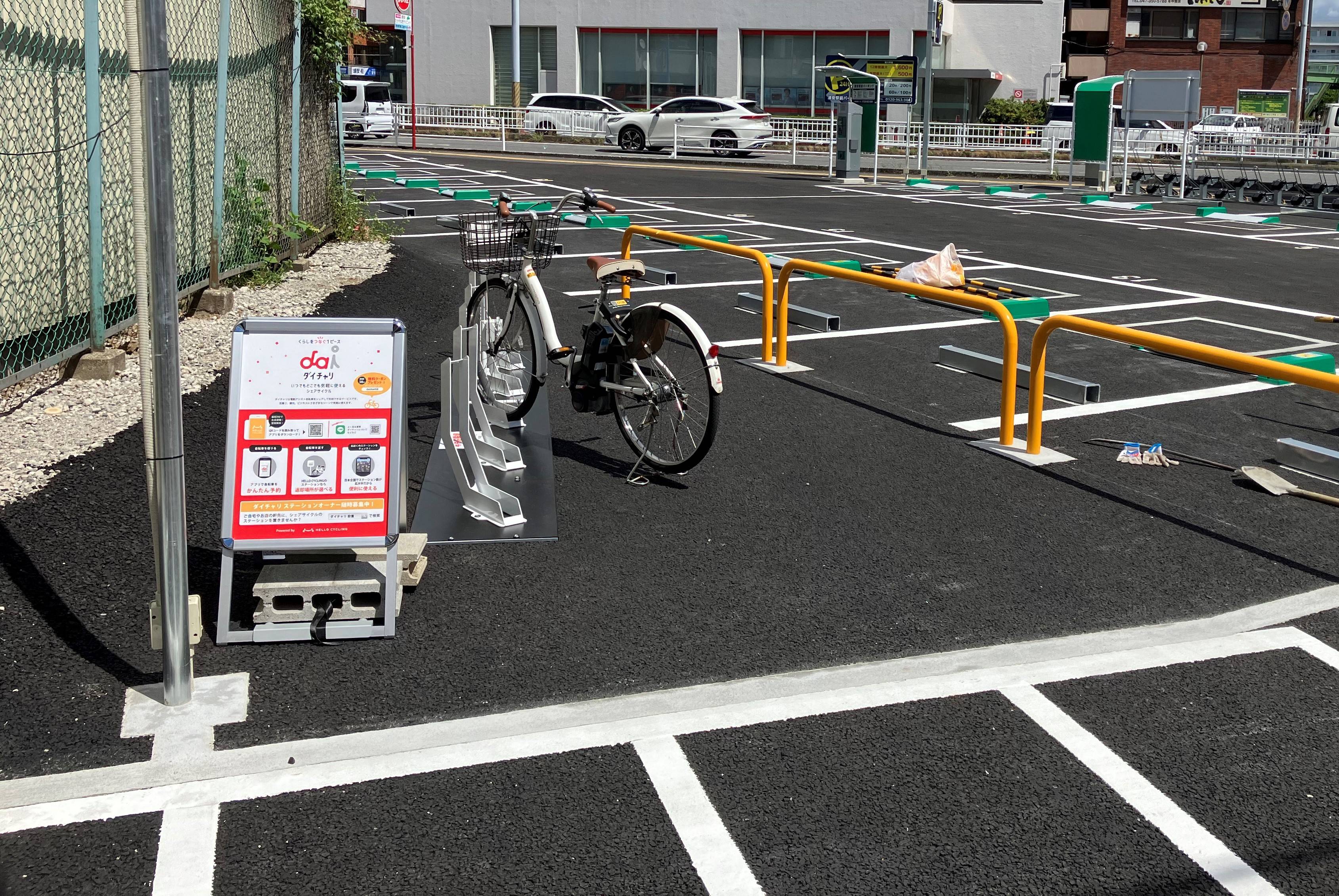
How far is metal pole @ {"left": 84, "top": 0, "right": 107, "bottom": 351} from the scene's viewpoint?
7.24 meters

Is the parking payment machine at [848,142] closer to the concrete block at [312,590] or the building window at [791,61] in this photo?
the building window at [791,61]

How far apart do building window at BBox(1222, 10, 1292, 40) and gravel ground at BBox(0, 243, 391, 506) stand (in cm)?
6641

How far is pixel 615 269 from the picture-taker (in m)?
6.41

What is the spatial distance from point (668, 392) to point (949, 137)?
32833 millimetres

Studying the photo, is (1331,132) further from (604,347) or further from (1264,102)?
(604,347)

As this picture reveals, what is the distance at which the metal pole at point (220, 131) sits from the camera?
9656 mm

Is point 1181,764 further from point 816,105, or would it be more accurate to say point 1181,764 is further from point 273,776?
point 816,105

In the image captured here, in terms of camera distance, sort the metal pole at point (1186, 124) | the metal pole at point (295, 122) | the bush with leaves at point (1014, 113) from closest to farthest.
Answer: the metal pole at point (295, 122) → the metal pole at point (1186, 124) → the bush with leaves at point (1014, 113)

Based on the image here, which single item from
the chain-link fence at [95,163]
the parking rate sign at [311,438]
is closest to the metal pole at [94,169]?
the chain-link fence at [95,163]

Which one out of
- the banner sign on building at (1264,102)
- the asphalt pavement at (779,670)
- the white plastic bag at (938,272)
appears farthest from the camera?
the banner sign on building at (1264,102)

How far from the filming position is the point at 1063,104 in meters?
46.4

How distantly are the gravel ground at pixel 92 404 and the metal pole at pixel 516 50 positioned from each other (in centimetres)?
3645

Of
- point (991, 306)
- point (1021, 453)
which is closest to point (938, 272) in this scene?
point (991, 306)

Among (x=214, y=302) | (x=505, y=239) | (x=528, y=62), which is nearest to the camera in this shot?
(x=505, y=239)
